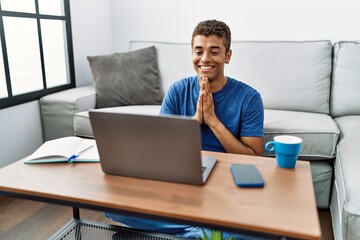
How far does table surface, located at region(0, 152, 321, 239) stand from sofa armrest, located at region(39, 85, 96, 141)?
1.22m

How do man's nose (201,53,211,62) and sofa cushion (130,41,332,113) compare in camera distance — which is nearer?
man's nose (201,53,211,62)

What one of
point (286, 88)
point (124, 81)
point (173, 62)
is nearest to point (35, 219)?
point (124, 81)

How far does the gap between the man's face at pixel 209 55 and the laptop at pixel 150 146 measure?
1.78 ft

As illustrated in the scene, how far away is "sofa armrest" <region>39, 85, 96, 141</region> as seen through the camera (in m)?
2.28

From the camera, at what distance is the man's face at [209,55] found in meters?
1.37

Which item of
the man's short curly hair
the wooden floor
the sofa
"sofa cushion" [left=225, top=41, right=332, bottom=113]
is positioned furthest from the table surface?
"sofa cushion" [left=225, top=41, right=332, bottom=113]

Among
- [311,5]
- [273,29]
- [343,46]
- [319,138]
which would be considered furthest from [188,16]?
[319,138]

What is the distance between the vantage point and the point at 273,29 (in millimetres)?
2689

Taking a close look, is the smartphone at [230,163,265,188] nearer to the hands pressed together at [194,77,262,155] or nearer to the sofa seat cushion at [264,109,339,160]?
the hands pressed together at [194,77,262,155]

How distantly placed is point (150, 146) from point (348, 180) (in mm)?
926

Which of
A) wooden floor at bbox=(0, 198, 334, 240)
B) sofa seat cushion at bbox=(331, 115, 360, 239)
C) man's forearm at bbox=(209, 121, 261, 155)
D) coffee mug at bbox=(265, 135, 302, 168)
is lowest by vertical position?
wooden floor at bbox=(0, 198, 334, 240)

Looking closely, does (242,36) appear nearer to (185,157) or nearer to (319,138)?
(319,138)

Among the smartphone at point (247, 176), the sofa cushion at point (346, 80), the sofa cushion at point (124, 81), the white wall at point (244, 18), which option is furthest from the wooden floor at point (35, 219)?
the white wall at point (244, 18)

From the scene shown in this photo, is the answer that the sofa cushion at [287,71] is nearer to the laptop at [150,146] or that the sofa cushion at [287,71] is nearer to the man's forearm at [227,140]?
the man's forearm at [227,140]
